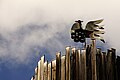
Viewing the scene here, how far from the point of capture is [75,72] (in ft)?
47.5

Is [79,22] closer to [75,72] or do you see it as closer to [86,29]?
[86,29]

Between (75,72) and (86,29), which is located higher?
(86,29)

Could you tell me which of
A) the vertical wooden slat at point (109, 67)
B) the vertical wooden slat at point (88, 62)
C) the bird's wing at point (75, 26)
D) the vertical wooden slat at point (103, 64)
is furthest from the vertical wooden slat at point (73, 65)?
the bird's wing at point (75, 26)

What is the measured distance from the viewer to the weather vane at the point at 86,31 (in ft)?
51.3

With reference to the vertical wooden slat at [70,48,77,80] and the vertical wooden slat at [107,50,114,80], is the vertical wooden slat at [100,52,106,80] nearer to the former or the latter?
the vertical wooden slat at [107,50,114,80]

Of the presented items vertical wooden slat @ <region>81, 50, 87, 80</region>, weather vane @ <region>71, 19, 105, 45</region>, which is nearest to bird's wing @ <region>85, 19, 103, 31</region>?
weather vane @ <region>71, 19, 105, 45</region>

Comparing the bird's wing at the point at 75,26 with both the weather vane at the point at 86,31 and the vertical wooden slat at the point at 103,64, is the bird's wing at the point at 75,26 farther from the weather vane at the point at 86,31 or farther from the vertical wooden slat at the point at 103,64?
the vertical wooden slat at the point at 103,64

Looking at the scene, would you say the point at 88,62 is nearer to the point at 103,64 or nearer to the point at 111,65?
the point at 103,64

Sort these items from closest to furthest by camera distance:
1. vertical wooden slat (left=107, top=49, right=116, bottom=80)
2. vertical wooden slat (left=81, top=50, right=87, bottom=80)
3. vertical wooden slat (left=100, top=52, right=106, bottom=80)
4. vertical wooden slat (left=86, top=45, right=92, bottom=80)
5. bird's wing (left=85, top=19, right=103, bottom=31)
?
vertical wooden slat (left=81, top=50, right=87, bottom=80) → vertical wooden slat (left=86, top=45, right=92, bottom=80) → vertical wooden slat (left=100, top=52, right=106, bottom=80) → vertical wooden slat (left=107, top=49, right=116, bottom=80) → bird's wing (left=85, top=19, right=103, bottom=31)

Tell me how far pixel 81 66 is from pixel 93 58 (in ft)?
1.74

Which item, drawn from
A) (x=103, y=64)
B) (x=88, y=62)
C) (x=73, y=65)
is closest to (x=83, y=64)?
(x=88, y=62)

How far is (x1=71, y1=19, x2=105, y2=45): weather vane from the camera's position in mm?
15633

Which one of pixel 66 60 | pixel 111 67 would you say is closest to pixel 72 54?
pixel 66 60

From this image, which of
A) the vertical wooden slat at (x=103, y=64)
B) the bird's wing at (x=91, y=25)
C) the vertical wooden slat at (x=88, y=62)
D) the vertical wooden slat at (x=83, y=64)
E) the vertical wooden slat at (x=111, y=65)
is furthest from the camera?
the bird's wing at (x=91, y=25)
